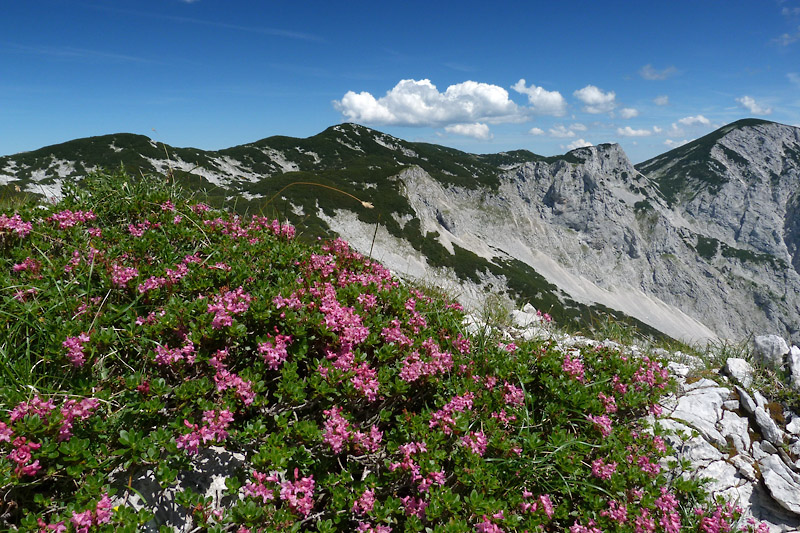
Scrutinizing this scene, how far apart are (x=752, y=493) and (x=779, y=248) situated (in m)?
254

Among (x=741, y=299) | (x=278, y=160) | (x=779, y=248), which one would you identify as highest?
(x=278, y=160)

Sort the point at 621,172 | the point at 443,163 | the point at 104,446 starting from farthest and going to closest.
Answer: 1. the point at 621,172
2. the point at 443,163
3. the point at 104,446

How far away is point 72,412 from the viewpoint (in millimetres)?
2744

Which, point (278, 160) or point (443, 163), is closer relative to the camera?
point (278, 160)

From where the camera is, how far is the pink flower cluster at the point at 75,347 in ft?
10.2

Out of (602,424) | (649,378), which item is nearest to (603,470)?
(602,424)

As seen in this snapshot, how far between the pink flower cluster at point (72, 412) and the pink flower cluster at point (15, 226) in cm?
320

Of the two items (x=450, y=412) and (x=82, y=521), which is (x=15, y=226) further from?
(x=450, y=412)

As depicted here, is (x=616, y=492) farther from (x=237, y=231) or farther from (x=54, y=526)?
(x=237, y=231)

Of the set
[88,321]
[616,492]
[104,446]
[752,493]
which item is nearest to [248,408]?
[104,446]

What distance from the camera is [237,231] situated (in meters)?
5.87

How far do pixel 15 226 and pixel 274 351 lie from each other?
12.8 ft

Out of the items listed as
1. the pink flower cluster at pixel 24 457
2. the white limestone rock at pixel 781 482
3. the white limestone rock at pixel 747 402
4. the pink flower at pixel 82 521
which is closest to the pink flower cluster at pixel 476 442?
the pink flower at pixel 82 521

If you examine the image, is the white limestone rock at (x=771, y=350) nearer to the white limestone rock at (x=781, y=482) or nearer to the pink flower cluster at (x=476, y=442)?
the white limestone rock at (x=781, y=482)
